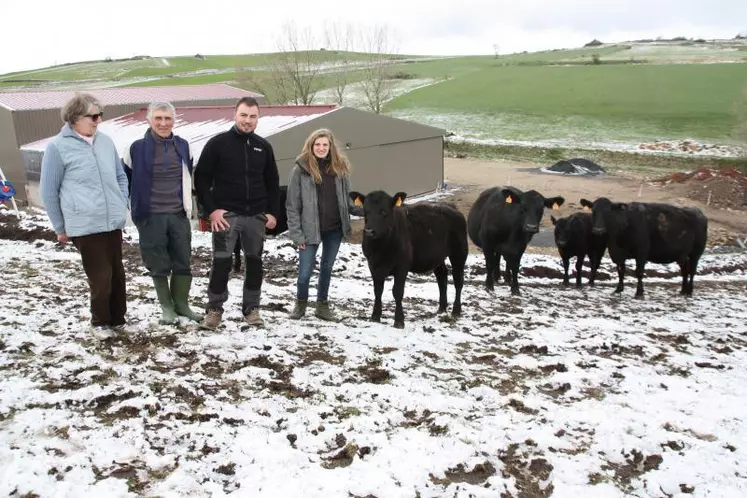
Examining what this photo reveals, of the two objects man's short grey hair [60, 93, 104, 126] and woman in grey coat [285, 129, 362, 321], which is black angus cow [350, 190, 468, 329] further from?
man's short grey hair [60, 93, 104, 126]

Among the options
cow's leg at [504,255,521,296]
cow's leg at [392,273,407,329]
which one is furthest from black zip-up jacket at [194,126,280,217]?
cow's leg at [504,255,521,296]

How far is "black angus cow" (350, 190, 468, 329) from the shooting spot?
6.93 metres

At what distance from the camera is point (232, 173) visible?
5.78m

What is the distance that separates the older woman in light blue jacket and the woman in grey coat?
1839 mm

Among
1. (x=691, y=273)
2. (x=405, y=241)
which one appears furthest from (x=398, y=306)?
(x=691, y=273)

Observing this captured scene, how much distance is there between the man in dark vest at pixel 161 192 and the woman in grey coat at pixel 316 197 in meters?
1.22

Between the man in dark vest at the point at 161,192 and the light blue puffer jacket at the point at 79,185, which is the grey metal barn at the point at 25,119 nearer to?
the man in dark vest at the point at 161,192

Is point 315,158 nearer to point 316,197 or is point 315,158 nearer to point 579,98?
point 316,197

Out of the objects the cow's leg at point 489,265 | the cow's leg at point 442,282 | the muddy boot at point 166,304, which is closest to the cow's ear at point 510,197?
the cow's leg at point 489,265

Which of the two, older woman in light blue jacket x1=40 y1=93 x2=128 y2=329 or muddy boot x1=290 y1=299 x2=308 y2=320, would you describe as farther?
muddy boot x1=290 y1=299 x2=308 y2=320

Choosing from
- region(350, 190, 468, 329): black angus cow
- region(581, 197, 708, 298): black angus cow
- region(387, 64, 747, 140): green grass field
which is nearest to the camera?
region(350, 190, 468, 329): black angus cow

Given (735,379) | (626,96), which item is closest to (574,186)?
(735,379)

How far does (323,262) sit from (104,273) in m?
2.47

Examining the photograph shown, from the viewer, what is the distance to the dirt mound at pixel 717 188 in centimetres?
2730
